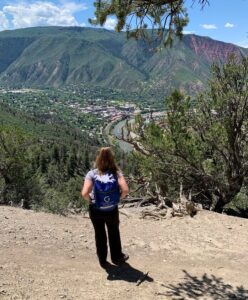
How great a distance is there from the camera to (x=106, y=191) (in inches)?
257

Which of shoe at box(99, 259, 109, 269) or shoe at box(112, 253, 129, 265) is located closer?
shoe at box(99, 259, 109, 269)

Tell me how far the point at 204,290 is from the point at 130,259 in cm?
150

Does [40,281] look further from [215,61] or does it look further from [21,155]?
[21,155]

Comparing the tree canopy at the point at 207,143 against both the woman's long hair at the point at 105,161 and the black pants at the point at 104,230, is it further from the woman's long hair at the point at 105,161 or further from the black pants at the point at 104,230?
the woman's long hair at the point at 105,161

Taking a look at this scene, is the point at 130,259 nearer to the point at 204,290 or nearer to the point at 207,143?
the point at 204,290

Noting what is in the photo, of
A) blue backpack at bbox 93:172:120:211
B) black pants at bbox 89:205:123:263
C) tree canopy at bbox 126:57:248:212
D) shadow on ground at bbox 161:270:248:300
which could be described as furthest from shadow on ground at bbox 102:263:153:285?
tree canopy at bbox 126:57:248:212

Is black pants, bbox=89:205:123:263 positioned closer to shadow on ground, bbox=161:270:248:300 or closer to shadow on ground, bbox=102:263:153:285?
shadow on ground, bbox=102:263:153:285

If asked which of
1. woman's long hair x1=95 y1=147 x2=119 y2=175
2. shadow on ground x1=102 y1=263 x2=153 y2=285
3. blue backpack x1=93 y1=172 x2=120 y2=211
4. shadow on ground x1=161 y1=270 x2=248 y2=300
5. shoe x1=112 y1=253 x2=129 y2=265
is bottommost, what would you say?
shadow on ground x1=161 y1=270 x2=248 y2=300

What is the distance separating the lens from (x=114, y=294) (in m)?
6.12

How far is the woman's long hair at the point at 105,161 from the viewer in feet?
21.6

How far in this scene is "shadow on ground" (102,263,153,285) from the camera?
261 inches

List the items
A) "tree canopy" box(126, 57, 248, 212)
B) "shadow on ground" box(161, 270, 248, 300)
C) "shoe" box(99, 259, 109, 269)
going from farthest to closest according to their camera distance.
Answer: "tree canopy" box(126, 57, 248, 212)
"shoe" box(99, 259, 109, 269)
"shadow on ground" box(161, 270, 248, 300)

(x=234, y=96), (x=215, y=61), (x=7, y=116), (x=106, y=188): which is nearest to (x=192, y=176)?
(x=234, y=96)

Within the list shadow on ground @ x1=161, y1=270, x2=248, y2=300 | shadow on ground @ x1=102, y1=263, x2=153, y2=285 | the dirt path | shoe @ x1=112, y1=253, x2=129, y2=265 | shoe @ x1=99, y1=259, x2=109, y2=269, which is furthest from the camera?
shoe @ x1=112, y1=253, x2=129, y2=265
